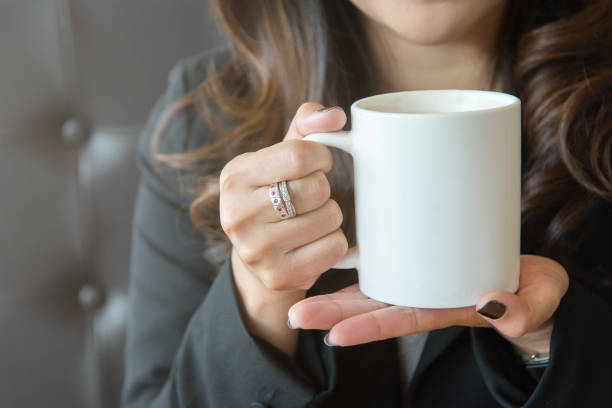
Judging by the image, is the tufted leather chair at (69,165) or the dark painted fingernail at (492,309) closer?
the dark painted fingernail at (492,309)

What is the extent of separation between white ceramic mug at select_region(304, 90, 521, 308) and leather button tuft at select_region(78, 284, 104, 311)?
692 millimetres

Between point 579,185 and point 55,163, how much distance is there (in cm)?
78

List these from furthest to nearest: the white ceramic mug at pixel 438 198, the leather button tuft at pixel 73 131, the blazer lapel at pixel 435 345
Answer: the leather button tuft at pixel 73 131, the blazer lapel at pixel 435 345, the white ceramic mug at pixel 438 198

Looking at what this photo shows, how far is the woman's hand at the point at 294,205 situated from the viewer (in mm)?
546

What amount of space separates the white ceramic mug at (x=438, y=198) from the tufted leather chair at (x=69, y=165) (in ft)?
1.95

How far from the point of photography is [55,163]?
1.06m

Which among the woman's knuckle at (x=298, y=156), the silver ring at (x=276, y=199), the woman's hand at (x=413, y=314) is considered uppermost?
the woman's knuckle at (x=298, y=156)

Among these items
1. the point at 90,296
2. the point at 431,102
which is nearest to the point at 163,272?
the point at 90,296

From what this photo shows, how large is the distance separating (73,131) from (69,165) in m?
0.05

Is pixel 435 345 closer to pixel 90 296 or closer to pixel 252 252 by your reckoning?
pixel 252 252

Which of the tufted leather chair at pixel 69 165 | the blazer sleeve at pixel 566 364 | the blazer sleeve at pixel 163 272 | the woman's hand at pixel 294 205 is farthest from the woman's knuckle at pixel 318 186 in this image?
the tufted leather chair at pixel 69 165

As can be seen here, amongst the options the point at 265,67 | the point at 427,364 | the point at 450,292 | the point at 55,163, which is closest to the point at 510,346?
the point at 427,364

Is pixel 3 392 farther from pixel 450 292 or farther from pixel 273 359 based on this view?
pixel 450 292

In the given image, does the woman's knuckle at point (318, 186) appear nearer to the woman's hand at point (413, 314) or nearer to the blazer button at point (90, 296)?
the woman's hand at point (413, 314)
